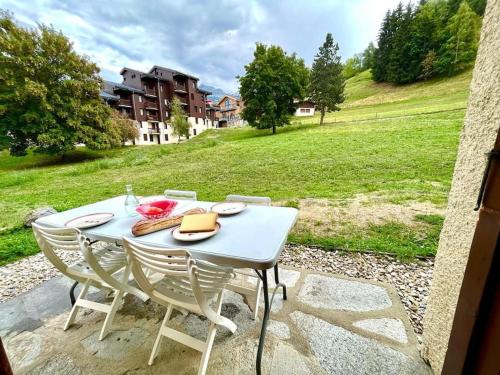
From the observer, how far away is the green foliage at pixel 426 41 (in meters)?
24.9

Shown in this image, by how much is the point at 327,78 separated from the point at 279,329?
73.5ft

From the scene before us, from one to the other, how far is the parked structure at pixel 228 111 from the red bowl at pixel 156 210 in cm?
4359

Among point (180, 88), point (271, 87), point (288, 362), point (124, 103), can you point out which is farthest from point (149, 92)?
point (288, 362)

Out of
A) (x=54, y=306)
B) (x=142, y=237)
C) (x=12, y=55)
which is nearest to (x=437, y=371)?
(x=142, y=237)

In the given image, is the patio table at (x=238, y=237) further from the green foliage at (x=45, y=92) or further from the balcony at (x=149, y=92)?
the balcony at (x=149, y=92)

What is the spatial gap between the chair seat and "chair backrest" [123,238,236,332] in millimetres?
571

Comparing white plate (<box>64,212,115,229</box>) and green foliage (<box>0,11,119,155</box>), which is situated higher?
green foliage (<box>0,11,119,155</box>)

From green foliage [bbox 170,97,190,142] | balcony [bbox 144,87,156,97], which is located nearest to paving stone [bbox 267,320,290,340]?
green foliage [bbox 170,97,190,142]

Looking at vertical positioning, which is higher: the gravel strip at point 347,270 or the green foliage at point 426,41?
the green foliage at point 426,41

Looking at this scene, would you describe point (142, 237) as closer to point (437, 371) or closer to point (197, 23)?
point (437, 371)

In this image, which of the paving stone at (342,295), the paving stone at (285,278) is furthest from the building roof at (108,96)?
the paving stone at (342,295)

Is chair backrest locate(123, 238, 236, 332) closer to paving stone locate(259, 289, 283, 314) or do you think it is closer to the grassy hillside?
paving stone locate(259, 289, 283, 314)

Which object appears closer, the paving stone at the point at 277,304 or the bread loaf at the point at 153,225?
the bread loaf at the point at 153,225

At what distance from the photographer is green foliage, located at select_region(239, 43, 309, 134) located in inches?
763
